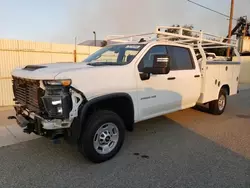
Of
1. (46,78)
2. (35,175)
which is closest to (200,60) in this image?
(46,78)

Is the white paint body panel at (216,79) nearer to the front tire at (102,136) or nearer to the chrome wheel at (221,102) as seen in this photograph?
the chrome wheel at (221,102)

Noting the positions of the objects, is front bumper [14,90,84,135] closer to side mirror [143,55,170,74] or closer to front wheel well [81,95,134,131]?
front wheel well [81,95,134,131]

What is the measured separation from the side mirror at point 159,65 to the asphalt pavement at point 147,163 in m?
1.55

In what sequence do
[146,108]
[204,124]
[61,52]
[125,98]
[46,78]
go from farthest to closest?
[61,52] < [204,124] < [146,108] < [125,98] < [46,78]

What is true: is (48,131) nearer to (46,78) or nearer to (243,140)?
(46,78)

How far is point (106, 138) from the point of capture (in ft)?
12.4

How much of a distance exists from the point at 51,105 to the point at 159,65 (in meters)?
2.01

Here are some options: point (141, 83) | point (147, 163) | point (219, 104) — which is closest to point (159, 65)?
point (141, 83)

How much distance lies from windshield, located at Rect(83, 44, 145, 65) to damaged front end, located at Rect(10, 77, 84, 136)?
4.06 ft

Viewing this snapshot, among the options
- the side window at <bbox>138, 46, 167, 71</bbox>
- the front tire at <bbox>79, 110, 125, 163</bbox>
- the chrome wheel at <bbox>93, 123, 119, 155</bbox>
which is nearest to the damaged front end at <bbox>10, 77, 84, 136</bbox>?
the front tire at <bbox>79, 110, 125, 163</bbox>

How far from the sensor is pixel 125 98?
3891 millimetres

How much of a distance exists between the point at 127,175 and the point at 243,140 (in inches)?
118

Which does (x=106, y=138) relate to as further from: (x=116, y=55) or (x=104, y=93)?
(x=116, y=55)

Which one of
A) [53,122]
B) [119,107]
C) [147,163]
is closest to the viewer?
[53,122]
